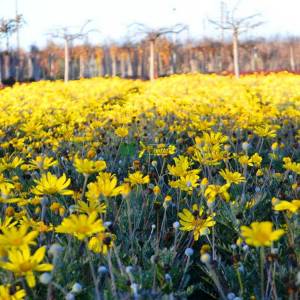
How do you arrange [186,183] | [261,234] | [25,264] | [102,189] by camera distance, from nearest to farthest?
[261,234]
[25,264]
[102,189]
[186,183]

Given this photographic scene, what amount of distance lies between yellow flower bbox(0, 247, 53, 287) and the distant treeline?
138 ft

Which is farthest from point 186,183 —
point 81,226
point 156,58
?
point 156,58

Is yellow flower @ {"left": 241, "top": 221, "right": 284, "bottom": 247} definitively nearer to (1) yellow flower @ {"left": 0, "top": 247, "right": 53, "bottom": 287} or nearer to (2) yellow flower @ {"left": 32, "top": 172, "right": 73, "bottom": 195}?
(1) yellow flower @ {"left": 0, "top": 247, "right": 53, "bottom": 287}

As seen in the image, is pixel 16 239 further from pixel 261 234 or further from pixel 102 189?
pixel 261 234

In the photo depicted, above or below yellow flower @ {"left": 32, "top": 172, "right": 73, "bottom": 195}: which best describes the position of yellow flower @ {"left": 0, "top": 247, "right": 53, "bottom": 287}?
below

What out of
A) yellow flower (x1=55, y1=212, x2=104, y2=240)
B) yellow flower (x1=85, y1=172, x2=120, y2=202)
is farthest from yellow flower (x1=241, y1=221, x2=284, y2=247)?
yellow flower (x1=85, y1=172, x2=120, y2=202)

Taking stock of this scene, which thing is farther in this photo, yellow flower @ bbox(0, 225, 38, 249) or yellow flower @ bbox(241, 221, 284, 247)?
yellow flower @ bbox(0, 225, 38, 249)

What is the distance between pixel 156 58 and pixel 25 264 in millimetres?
46114

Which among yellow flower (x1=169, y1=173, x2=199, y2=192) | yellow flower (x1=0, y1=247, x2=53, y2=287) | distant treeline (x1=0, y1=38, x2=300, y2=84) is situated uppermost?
distant treeline (x1=0, y1=38, x2=300, y2=84)

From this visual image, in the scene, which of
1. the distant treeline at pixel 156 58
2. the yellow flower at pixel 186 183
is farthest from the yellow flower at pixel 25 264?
the distant treeline at pixel 156 58

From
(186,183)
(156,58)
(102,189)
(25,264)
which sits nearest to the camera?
(25,264)

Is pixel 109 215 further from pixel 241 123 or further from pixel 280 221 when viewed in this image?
pixel 241 123

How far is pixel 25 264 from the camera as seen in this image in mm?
1082

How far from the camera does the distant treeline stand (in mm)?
44500
